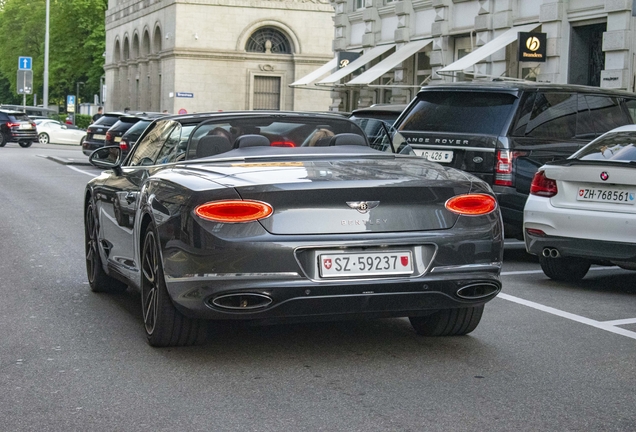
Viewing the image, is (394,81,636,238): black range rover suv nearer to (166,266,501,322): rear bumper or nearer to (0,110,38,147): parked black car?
(166,266,501,322): rear bumper

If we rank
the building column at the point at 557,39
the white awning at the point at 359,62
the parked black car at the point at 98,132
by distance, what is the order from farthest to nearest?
the white awning at the point at 359,62 < the parked black car at the point at 98,132 < the building column at the point at 557,39

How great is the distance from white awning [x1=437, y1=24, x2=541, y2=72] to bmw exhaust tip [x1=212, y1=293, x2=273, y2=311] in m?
22.5

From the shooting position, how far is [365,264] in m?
6.10

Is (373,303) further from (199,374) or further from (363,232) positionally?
(199,374)

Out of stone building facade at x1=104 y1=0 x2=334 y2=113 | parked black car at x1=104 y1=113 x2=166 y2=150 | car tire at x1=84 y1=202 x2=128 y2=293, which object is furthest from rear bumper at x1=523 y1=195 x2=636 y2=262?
stone building facade at x1=104 y1=0 x2=334 y2=113

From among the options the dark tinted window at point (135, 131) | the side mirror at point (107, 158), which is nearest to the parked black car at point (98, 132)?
the dark tinted window at point (135, 131)

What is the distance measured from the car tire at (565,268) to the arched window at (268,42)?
57.5m

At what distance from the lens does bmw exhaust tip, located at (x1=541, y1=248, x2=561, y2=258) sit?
9984mm

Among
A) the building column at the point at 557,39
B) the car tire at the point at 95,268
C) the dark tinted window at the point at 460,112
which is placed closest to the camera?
the car tire at the point at 95,268

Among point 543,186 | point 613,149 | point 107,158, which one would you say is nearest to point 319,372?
point 107,158

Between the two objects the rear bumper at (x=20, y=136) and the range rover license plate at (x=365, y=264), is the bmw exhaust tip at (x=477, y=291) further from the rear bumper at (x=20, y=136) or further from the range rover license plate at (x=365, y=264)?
the rear bumper at (x=20, y=136)

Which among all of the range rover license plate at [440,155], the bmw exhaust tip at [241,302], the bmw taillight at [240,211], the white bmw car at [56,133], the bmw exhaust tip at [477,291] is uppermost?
the range rover license plate at [440,155]

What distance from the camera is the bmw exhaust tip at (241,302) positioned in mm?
6027

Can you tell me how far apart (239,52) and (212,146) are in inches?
2332
